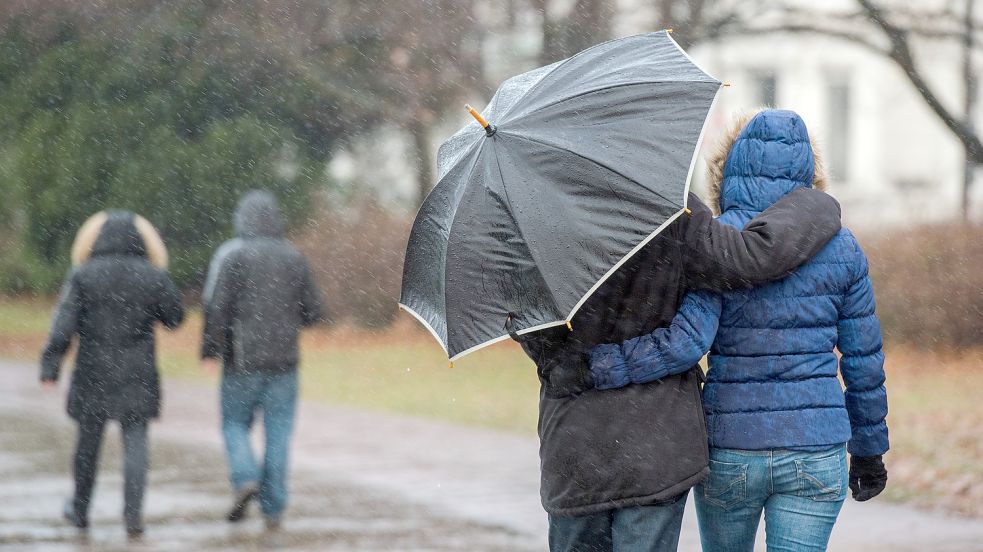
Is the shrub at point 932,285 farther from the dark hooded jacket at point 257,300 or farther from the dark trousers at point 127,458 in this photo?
the dark trousers at point 127,458

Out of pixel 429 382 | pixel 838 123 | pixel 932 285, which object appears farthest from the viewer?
pixel 838 123

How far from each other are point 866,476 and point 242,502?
4.34 m

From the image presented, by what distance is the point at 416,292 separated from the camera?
374 centimetres

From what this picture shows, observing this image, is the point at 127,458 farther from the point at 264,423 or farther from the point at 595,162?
the point at 595,162

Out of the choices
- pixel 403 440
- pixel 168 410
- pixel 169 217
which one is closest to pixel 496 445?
pixel 403 440

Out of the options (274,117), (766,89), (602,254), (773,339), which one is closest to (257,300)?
(602,254)

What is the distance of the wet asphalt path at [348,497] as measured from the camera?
22.2 feet

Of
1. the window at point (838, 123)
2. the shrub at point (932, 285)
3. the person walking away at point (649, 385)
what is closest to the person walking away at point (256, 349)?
the person walking away at point (649, 385)

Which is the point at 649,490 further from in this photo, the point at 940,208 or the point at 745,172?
the point at 940,208

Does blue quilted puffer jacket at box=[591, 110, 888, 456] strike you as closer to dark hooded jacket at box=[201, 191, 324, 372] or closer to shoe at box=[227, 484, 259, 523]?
dark hooded jacket at box=[201, 191, 324, 372]

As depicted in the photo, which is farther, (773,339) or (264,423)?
(264,423)

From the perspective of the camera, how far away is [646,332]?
3.47 m

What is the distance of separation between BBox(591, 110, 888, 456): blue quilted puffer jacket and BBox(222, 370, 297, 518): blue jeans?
12.9 ft

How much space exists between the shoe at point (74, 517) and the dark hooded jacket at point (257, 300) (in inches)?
44.6
